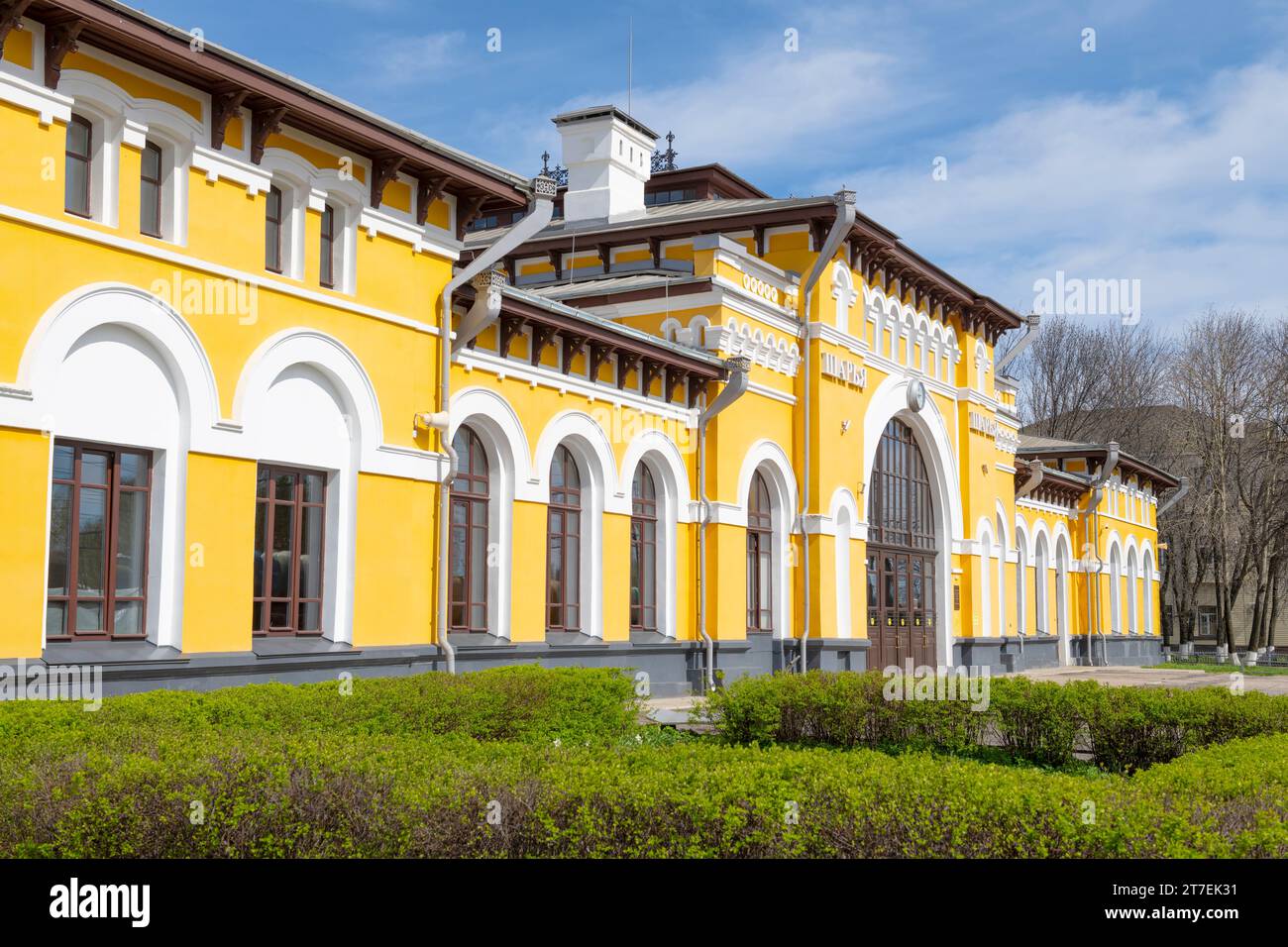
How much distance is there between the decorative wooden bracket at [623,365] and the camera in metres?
20.0

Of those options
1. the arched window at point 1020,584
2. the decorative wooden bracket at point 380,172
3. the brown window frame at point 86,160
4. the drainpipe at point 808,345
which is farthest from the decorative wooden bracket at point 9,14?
the arched window at point 1020,584

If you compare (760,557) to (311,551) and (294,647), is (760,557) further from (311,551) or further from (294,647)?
(294,647)

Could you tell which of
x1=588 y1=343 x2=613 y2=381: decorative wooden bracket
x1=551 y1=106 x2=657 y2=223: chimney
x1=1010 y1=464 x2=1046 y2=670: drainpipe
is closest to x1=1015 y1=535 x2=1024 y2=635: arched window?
x1=1010 y1=464 x2=1046 y2=670: drainpipe

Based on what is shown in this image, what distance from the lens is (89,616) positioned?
11.6 m

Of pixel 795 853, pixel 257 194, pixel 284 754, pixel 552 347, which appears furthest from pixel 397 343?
pixel 795 853

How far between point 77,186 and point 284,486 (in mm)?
3822

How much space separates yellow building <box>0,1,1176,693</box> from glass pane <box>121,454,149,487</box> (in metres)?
0.05

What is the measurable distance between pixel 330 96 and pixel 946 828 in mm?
10950

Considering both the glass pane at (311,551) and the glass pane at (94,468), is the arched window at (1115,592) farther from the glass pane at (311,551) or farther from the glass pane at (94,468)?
the glass pane at (94,468)

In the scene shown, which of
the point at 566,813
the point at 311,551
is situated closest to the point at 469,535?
the point at 311,551

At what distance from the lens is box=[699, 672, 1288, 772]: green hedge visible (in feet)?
40.8
